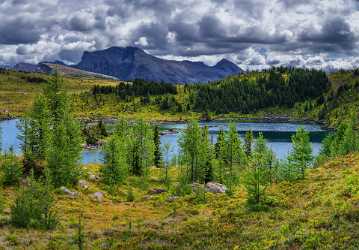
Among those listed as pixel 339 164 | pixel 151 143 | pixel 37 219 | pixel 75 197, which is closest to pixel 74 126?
pixel 75 197

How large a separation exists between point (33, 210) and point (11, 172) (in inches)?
1054

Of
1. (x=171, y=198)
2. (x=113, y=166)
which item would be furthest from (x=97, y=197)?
(x=113, y=166)

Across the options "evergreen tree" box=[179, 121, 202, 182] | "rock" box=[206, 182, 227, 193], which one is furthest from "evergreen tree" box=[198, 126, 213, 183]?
"rock" box=[206, 182, 227, 193]

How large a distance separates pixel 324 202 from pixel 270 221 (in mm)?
5880

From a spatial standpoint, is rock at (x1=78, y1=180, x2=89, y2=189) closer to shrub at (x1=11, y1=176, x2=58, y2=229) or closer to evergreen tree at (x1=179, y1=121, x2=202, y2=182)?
evergreen tree at (x1=179, y1=121, x2=202, y2=182)

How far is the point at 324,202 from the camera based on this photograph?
134ft

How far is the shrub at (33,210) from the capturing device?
41.9 m

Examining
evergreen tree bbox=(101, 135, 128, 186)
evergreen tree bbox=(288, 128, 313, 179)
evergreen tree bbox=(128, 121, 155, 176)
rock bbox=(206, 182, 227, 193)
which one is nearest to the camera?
evergreen tree bbox=(288, 128, 313, 179)

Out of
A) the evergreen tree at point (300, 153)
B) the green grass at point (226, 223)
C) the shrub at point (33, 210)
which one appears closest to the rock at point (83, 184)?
the green grass at point (226, 223)

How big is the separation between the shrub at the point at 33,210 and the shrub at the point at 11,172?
24828mm

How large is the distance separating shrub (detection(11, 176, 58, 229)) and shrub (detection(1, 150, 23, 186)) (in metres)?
24.8

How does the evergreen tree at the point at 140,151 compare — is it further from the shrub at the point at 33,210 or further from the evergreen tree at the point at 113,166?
the shrub at the point at 33,210

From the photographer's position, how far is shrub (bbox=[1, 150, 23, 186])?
65938 mm

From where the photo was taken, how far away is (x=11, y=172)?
218ft
